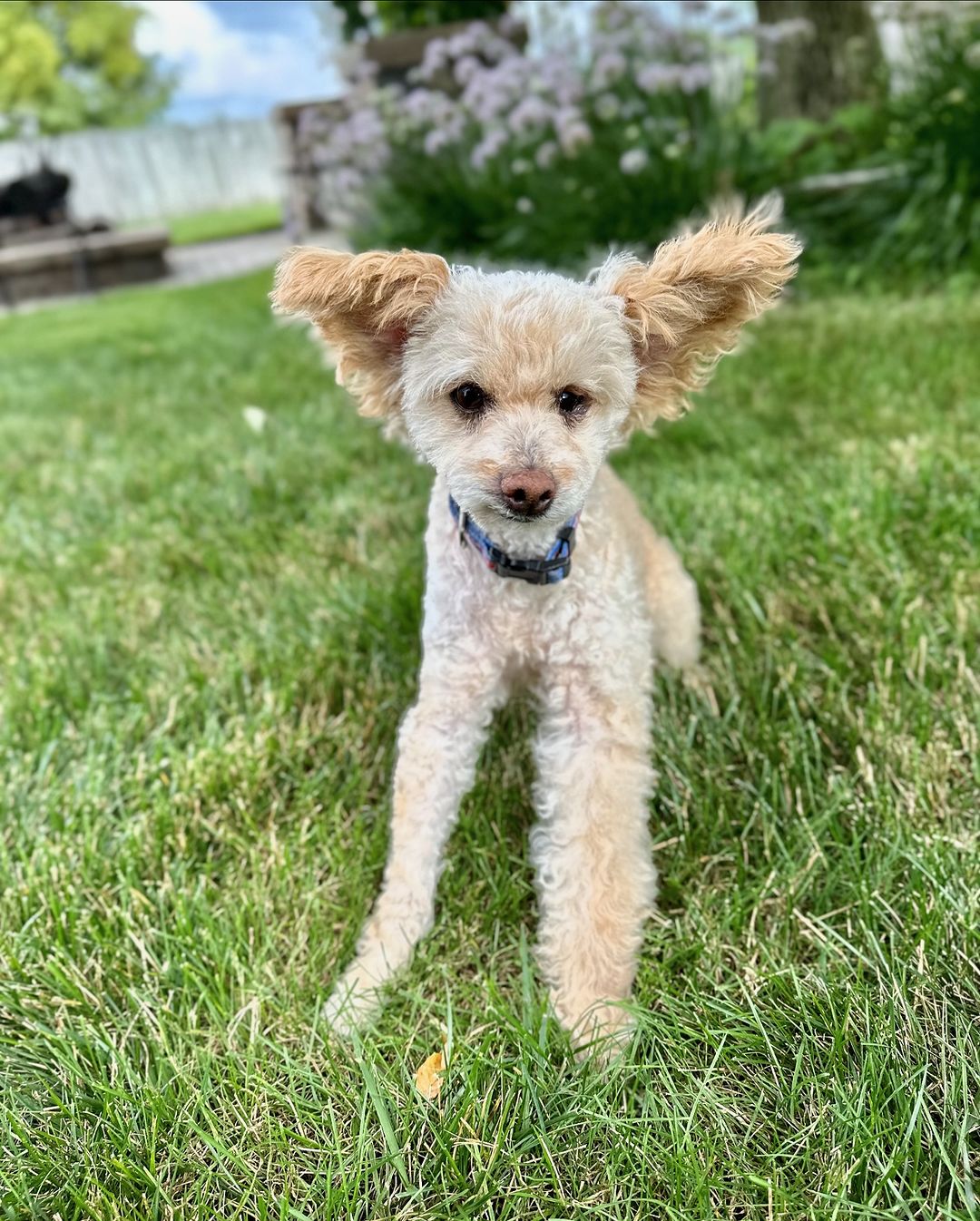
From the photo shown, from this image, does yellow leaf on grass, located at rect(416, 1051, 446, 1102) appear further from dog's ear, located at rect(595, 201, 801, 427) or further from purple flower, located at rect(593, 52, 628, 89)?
purple flower, located at rect(593, 52, 628, 89)

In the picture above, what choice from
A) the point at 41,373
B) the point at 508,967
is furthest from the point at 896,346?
the point at 41,373

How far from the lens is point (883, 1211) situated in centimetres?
131

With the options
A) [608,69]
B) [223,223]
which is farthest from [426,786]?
[223,223]

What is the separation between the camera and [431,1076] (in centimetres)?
162

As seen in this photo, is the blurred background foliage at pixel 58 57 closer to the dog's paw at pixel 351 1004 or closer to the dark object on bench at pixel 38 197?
the dark object on bench at pixel 38 197

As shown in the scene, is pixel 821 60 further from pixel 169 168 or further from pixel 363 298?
pixel 169 168

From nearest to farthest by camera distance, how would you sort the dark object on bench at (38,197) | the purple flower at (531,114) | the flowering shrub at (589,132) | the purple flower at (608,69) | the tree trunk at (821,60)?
the purple flower at (531,114) < the purple flower at (608,69) < the flowering shrub at (589,132) < the tree trunk at (821,60) < the dark object on bench at (38,197)

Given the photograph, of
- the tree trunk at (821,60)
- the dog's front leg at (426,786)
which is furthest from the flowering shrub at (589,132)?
the dog's front leg at (426,786)

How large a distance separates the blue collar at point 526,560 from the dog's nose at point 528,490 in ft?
0.68

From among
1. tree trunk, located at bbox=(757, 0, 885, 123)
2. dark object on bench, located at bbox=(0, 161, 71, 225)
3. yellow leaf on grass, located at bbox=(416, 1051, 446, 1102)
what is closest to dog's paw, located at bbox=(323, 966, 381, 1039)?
yellow leaf on grass, located at bbox=(416, 1051, 446, 1102)

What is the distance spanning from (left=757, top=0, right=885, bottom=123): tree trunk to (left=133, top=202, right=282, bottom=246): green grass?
57.9ft

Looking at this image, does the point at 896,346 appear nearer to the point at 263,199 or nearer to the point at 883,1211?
the point at 883,1211

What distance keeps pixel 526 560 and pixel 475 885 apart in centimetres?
77

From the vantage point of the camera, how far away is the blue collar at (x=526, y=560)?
185cm
